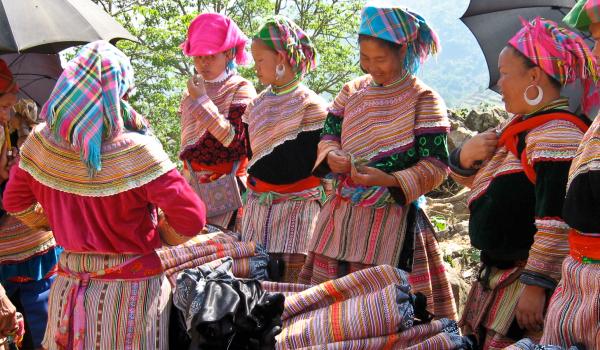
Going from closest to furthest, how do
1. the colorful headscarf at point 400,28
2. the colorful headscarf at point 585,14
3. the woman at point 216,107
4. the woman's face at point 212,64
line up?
the colorful headscarf at point 585,14, the colorful headscarf at point 400,28, the woman at point 216,107, the woman's face at point 212,64

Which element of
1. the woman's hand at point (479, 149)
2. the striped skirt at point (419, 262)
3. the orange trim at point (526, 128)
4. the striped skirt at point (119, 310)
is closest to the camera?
the orange trim at point (526, 128)

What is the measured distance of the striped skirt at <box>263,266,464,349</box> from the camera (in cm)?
249

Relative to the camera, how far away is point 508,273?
2.87 m

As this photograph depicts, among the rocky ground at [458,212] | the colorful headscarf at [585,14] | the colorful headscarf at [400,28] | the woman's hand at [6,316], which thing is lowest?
the rocky ground at [458,212]

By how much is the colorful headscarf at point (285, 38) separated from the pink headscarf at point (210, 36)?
0.67 meters

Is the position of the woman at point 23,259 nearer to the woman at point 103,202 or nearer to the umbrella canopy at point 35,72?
the umbrella canopy at point 35,72

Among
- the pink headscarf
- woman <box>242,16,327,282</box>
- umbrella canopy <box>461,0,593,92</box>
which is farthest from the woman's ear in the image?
the pink headscarf

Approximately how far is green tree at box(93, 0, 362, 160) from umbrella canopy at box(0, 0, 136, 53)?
6.16m

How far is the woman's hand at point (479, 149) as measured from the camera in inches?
114

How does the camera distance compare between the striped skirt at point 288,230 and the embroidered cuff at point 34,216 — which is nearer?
the embroidered cuff at point 34,216

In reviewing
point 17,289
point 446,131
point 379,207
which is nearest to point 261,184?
point 379,207

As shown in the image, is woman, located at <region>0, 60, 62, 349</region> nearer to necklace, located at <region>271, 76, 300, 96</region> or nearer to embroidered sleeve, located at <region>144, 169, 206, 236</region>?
embroidered sleeve, located at <region>144, 169, 206, 236</region>

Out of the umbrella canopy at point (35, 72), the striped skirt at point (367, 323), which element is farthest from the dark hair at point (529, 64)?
the umbrella canopy at point (35, 72)

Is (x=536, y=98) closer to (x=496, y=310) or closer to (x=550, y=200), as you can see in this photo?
(x=550, y=200)
